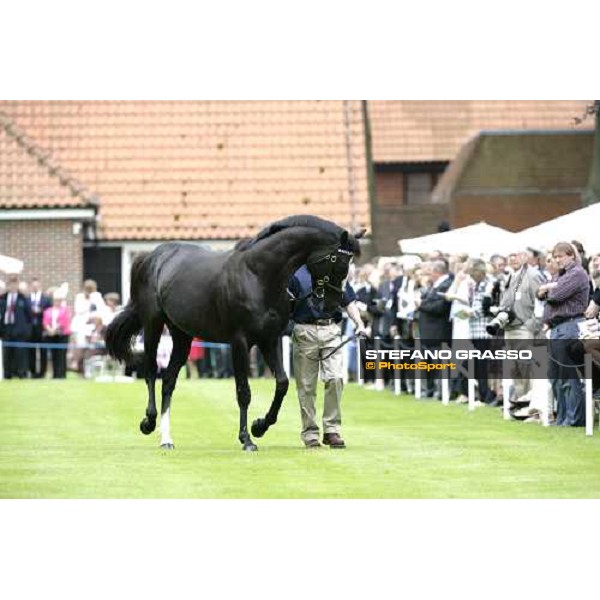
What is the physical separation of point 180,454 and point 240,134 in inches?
229

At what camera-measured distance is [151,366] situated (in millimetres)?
19109

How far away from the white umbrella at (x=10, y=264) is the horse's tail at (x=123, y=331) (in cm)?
240

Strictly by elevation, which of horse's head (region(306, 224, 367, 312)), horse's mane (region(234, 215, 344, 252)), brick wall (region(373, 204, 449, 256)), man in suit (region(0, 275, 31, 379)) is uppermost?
brick wall (region(373, 204, 449, 256))

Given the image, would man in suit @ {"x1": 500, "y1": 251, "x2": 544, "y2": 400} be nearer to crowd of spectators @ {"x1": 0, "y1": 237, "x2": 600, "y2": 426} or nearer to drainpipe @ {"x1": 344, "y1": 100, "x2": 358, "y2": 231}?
crowd of spectators @ {"x1": 0, "y1": 237, "x2": 600, "y2": 426}

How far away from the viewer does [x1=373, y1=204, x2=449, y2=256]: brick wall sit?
2116cm

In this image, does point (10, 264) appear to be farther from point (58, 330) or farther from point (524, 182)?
point (58, 330)

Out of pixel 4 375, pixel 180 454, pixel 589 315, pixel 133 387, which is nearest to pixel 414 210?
pixel 589 315

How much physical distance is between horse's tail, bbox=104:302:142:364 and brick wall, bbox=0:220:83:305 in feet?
6.98

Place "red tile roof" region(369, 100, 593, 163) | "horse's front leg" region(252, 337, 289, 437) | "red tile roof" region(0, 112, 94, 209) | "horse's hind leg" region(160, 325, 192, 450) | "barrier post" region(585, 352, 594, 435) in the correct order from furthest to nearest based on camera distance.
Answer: "red tile roof" region(0, 112, 94, 209), "red tile roof" region(369, 100, 593, 163), "barrier post" region(585, 352, 594, 435), "horse's hind leg" region(160, 325, 192, 450), "horse's front leg" region(252, 337, 289, 437)

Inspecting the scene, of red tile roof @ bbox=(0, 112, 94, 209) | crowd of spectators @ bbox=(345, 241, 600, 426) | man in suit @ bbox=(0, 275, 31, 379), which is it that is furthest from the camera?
man in suit @ bbox=(0, 275, 31, 379)

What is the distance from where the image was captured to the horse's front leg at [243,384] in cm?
1758

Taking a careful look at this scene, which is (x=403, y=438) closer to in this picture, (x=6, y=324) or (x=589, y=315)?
(x=589, y=315)

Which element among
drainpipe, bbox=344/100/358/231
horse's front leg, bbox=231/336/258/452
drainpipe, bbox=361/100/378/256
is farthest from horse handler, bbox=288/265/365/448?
drainpipe, bbox=344/100/358/231

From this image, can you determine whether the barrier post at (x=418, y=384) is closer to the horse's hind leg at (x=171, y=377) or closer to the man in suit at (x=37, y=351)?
the horse's hind leg at (x=171, y=377)
